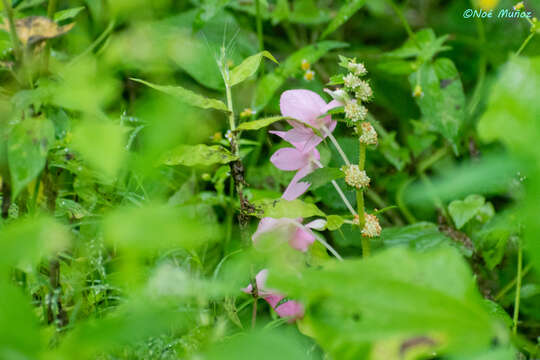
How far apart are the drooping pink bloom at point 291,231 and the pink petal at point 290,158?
0.09m

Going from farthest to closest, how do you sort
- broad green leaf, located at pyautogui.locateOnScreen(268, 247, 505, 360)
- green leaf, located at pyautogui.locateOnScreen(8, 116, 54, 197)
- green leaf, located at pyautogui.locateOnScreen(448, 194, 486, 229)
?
green leaf, located at pyautogui.locateOnScreen(448, 194, 486, 229)
green leaf, located at pyautogui.locateOnScreen(8, 116, 54, 197)
broad green leaf, located at pyautogui.locateOnScreen(268, 247, 505, 360)

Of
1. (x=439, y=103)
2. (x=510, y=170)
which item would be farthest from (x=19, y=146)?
(x=439, y=103)

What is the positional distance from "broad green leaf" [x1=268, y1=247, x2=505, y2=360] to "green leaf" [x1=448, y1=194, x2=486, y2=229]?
1.78 ft

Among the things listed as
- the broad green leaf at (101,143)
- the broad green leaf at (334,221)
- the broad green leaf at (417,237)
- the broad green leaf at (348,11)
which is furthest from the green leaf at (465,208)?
the broad green leaf at (101,143)

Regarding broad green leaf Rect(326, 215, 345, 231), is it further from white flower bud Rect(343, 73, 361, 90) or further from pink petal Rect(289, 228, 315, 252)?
white flower bud Rect(343, 73, 361, 90)

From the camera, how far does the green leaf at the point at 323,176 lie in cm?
71

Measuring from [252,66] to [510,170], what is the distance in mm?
401

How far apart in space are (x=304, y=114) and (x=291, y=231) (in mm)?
171

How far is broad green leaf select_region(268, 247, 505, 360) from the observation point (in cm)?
42

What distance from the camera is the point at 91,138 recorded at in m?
0.53

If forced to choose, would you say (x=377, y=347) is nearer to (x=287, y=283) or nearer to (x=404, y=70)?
(x=287, y=283)

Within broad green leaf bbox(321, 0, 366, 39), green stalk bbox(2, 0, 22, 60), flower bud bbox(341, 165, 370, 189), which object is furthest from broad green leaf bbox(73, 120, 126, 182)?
broad green leaf bbox(321, 0, 366, 39)

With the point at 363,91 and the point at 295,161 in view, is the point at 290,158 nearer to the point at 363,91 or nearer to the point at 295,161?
the point at 295,161

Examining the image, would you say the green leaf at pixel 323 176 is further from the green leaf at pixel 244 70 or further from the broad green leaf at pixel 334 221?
the green leaf at pixel 244 70
